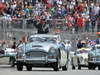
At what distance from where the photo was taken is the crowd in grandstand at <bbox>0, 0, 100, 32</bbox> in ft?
125

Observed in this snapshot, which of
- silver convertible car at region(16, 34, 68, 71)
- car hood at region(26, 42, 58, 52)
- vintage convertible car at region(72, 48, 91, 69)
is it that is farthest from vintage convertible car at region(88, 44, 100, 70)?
car hood at region(26, 42, 58, 52)

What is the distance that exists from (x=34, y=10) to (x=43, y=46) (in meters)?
18.0

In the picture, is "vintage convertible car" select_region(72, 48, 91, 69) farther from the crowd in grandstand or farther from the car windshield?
the crowd in grandstand

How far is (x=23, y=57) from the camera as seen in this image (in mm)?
22594

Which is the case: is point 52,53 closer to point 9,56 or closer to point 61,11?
point 9,56

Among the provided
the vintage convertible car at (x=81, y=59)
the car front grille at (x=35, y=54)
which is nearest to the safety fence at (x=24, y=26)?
the vintage convertible car at (x=81, y=59)

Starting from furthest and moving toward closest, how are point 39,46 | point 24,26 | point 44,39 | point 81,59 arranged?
1. point 24,26
2. point 81,59
3. point 44,39
4. point 39,46

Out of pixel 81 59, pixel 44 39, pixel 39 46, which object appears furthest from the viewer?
pixel 81 59

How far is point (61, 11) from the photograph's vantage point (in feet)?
131

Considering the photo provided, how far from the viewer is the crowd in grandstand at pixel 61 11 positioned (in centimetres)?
3819

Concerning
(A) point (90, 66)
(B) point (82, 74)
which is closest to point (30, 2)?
(A) point (90, 66)

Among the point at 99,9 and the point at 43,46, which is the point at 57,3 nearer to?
the point at 99,9

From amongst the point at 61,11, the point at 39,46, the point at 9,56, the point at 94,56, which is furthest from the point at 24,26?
the point at 39,46

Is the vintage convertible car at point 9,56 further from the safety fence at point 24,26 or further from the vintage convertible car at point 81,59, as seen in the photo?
the safety fence at point 24,26
